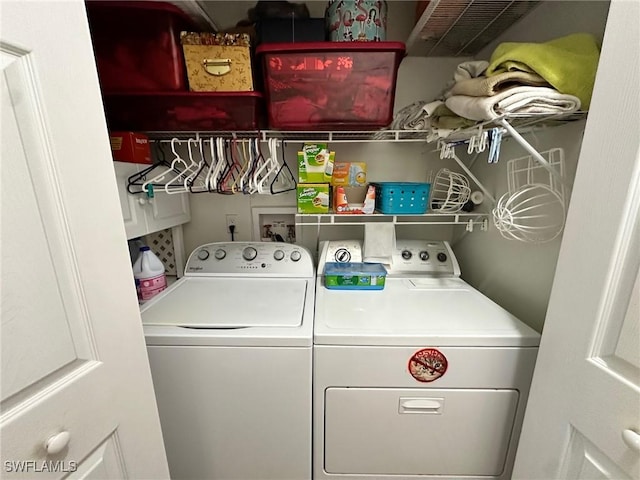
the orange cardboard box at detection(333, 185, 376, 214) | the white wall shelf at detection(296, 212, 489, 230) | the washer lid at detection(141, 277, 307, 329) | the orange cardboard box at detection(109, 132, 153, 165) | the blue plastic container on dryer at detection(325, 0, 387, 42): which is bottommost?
the washer lid at detection(141, 277, 307, 329)

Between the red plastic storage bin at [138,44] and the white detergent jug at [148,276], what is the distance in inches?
29.3

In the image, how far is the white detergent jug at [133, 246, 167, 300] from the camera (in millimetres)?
1317

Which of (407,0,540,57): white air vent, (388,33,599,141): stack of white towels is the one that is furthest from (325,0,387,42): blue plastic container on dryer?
(388,33,599,141): stack of white towels

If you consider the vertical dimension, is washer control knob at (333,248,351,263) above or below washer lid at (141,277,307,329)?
above

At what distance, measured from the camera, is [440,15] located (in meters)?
1.16

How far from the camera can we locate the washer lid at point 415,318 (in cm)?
97

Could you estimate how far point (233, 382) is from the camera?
1.01 metres

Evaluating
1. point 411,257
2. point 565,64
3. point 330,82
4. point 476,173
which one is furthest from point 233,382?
point 476,173

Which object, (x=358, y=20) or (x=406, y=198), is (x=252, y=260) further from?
(x=358, y=20)

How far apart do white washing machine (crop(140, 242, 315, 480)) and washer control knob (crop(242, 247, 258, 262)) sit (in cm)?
30

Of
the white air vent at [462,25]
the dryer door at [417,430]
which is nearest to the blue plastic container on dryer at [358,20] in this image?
the white air vent at [462,25]

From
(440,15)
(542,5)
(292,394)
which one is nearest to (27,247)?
(292,394)

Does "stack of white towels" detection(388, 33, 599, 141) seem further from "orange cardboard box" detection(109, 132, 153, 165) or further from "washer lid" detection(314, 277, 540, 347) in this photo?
"orange cardboard box" detection(109, 132, 153, 165)

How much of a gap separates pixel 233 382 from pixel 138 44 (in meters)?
1.35
